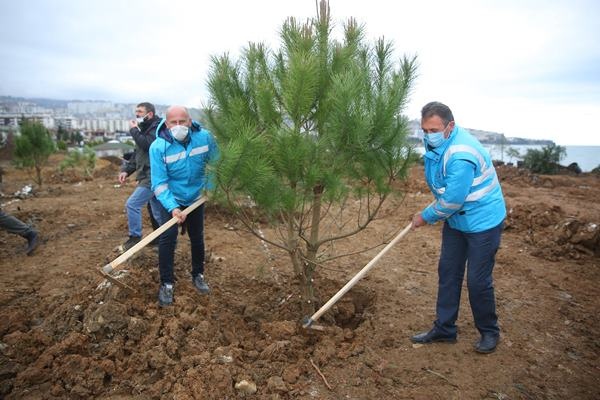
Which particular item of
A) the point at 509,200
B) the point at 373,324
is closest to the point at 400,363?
the point at 373,324

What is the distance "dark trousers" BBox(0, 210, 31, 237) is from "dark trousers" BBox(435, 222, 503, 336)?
4738 millimetres

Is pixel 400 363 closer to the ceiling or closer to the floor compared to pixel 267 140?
closer to the floor

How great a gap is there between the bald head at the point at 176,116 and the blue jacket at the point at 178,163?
0.09m

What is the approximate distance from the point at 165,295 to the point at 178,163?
110 centimetres

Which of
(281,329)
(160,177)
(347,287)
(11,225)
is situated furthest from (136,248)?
(11,225)

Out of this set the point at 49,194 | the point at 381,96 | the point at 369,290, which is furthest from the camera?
the point at 49,194

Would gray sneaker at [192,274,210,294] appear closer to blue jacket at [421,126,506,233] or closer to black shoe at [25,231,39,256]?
blue jacket at [421,126,506,233]

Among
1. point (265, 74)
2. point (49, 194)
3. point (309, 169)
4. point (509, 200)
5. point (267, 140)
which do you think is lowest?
point (49, 194)

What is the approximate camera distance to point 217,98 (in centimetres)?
279

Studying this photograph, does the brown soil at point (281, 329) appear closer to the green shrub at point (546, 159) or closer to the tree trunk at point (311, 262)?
the tree trunk at point (311, 262)

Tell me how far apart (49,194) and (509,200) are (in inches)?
373

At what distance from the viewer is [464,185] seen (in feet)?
7.79

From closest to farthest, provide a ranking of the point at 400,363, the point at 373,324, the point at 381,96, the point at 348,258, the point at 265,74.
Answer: the point at 381,96 < the point at 400,363 < the point at 265,74 < the point at 373,324 < the point at 348,258

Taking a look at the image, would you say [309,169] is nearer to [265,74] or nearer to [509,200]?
[265,74]
